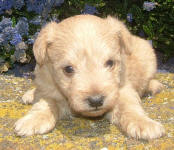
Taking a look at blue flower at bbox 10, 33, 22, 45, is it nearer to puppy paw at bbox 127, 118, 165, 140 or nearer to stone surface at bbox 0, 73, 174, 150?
stone surface at bbox 0, 73, 174, 150

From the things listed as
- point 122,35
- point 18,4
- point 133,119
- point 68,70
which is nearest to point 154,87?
point 122,35

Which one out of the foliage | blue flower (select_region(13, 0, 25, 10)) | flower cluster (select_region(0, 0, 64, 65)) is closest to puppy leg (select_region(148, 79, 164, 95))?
the foliage

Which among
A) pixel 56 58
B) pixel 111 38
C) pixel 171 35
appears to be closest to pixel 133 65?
pixel 111 38

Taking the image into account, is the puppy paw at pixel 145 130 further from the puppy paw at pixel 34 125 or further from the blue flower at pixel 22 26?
the blue flower at pixel 22 26

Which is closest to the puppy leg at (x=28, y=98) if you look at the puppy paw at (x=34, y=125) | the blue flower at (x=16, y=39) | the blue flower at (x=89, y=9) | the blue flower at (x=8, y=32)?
the puppy paw at (x=34, y=125)

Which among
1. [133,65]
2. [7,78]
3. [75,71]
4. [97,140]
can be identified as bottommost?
[7,78]

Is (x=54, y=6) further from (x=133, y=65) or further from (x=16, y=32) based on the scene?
(x=133, y=65)
